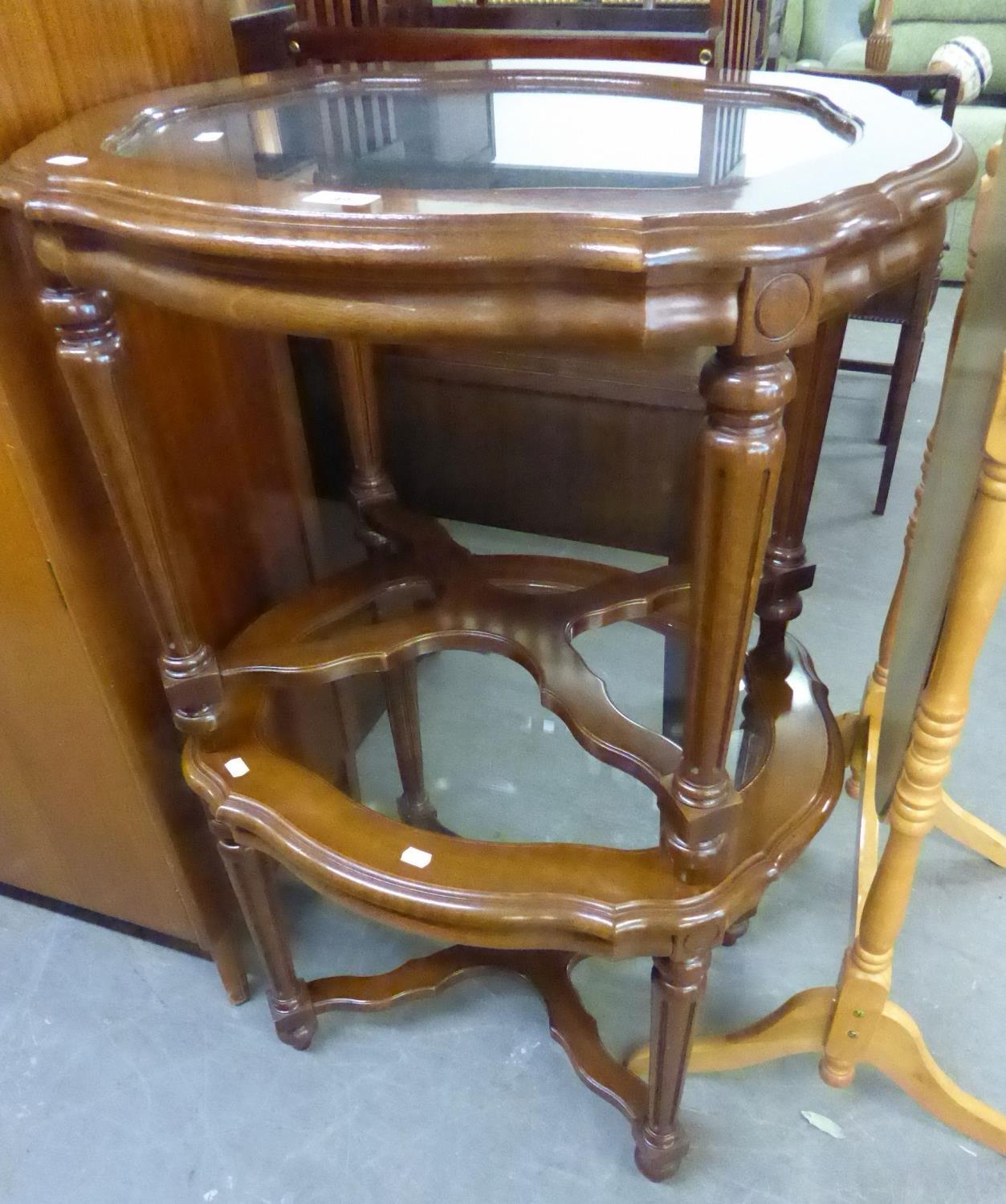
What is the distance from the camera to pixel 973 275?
2.05 feet

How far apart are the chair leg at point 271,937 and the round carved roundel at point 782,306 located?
22.8 inches

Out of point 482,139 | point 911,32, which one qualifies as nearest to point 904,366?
point 482,139

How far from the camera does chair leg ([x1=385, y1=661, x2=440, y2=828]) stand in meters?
1.05

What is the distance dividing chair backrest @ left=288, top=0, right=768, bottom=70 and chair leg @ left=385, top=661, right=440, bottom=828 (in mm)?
603

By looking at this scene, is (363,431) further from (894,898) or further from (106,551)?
(894,898)

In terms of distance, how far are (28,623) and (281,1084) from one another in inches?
20.5

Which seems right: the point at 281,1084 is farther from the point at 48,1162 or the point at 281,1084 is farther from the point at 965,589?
the point at 965,589

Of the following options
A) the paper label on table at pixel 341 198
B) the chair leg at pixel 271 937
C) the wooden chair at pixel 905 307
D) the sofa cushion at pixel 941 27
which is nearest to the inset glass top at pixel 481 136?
the paper label on table at pixel 341 198

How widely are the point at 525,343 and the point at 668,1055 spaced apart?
0.57 metres

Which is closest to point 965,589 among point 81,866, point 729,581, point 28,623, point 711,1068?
point 729,581

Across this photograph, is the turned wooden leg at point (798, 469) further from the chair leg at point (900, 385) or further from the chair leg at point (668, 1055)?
the chair leg at point (900, 385)

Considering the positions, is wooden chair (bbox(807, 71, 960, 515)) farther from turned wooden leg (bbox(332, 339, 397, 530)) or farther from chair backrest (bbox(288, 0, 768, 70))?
turned wooden leg (bbox(332, 339, 397, 530))

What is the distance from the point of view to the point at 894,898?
769mm

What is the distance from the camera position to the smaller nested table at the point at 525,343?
43 cm
